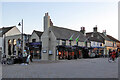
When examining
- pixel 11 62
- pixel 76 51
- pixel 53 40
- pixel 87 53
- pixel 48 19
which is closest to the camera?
pixel 11 62

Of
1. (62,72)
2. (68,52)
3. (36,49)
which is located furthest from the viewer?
(36,49)

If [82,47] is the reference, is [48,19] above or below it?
above

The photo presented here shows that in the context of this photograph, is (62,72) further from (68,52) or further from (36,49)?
(36,49)

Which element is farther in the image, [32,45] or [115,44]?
[115,44]

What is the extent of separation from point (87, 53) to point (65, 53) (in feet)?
26.7

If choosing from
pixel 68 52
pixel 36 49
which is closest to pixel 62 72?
pixel 68 52

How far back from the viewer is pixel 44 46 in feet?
111

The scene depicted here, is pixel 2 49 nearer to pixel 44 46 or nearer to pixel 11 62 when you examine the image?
pixel 44 46

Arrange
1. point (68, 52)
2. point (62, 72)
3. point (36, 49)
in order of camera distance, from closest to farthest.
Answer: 1. point (62, 72)
2. point (68, 52)
3. point (36, 49)

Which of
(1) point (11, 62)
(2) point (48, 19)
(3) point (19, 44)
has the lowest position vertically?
(1) point (11, 62)

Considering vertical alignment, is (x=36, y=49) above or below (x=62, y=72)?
above

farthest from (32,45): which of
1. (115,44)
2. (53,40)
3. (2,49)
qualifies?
(115,44)

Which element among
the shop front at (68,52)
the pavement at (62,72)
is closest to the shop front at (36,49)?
the shop front at (68,52)

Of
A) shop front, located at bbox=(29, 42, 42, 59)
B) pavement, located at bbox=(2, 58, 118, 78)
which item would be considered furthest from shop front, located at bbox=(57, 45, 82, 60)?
pavement, located at bbox=(2, 58, 118, 78)
